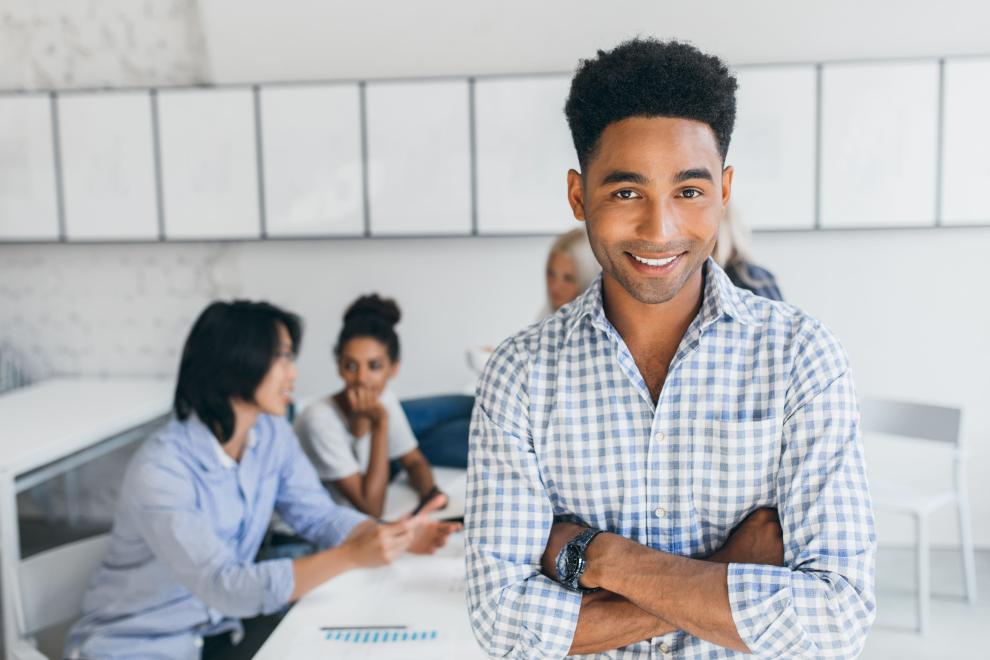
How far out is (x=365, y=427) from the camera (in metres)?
2.59

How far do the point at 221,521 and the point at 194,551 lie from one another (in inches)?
7.7

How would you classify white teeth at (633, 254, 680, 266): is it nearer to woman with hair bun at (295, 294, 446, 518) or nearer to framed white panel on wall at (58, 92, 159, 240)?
woman with hair bun at (295, 294, 446, 518)

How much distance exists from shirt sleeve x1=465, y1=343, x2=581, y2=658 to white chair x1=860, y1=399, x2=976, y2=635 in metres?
2.28

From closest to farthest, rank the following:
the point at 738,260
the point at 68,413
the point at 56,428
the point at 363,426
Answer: the point at 738,260
the point at 363,426
the point at 56,428
the point at 68,413

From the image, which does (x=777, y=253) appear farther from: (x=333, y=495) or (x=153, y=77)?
(x=153, y=77)

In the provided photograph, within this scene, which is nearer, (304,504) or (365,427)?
(304,504)

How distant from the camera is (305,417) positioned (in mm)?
2518

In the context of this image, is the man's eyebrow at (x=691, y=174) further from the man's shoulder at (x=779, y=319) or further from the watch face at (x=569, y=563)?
the watch face at (x=569, y=563)

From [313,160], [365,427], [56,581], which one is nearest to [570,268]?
[365,427]

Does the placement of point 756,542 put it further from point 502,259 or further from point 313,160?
point 313,160

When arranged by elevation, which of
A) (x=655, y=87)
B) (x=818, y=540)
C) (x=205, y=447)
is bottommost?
(x=205, y=447)

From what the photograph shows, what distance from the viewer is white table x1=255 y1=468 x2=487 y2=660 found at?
4.59 ft

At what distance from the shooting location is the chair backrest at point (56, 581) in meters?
1.84

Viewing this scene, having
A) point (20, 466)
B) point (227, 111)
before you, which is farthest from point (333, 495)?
point (227, 111)
